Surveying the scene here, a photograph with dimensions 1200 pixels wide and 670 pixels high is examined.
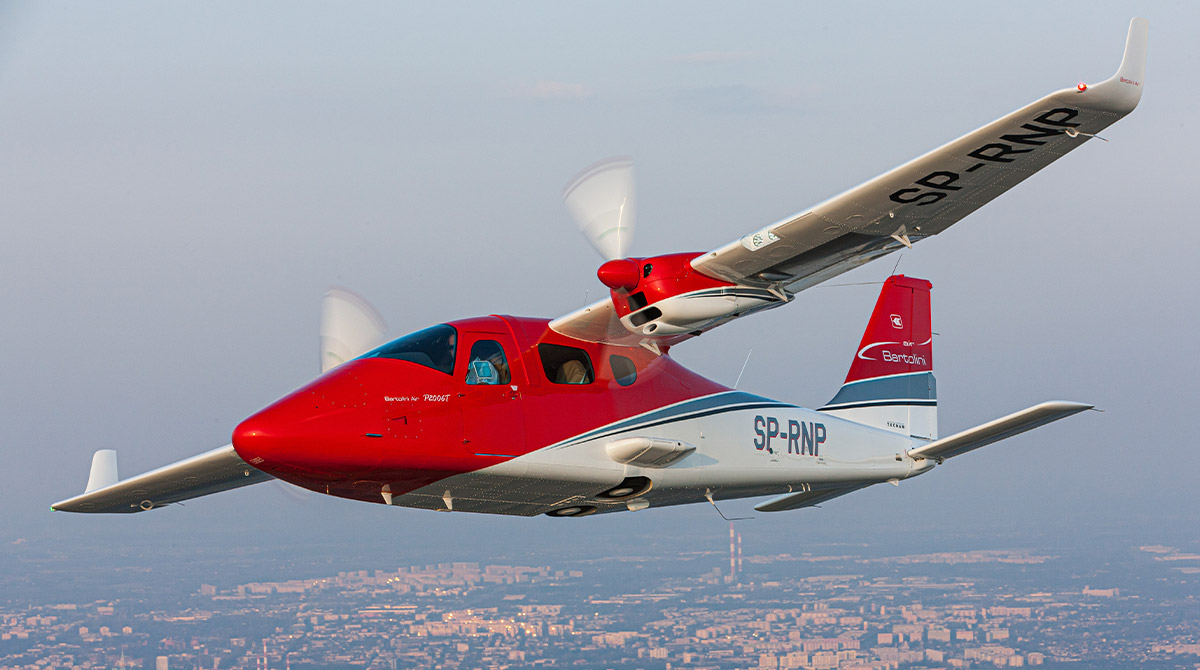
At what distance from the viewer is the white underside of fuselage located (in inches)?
603

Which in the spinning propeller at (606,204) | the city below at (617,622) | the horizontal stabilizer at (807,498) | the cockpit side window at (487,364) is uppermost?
the spinning propeller at (606,204)

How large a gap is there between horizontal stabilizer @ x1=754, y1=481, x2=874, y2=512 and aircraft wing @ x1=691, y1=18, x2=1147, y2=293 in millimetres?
4327

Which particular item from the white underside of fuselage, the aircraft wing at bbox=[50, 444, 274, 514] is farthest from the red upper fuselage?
the aircraft wing at bbox=[50, 444, 274, 514]

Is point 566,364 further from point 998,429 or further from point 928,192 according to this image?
point 998,429

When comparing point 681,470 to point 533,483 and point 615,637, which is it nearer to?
point 533,483

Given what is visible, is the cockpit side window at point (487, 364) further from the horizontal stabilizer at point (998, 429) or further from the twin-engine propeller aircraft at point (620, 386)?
the horizontal stabilizer at point (998, 429)

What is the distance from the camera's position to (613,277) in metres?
15.2

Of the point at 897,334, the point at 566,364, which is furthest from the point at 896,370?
the point at 566,364

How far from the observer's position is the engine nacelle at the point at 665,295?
15.2m

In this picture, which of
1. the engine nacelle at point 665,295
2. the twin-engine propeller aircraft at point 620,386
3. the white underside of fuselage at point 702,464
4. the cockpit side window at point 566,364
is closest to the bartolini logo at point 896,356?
the white underside of fuselage at point 702,464

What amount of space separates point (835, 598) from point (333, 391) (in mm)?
50699

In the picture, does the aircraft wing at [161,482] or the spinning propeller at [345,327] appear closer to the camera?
the spinning propeller at [345,327]

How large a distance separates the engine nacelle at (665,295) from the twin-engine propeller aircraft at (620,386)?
19mm

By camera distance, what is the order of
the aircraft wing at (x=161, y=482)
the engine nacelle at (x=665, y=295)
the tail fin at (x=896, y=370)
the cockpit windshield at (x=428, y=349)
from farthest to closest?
the tail fin at (x=896, y=370) → the aircraft wing at (x=161, y=482) → the engine nacelle at (x=665, y=295) → the cockpit windshield at (x=428, y=349)
